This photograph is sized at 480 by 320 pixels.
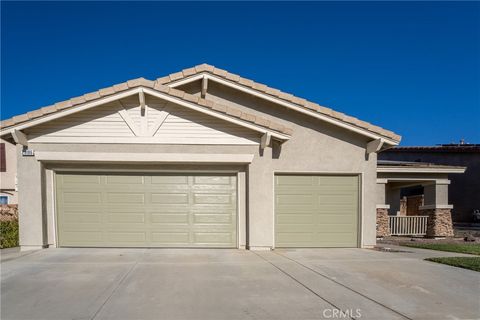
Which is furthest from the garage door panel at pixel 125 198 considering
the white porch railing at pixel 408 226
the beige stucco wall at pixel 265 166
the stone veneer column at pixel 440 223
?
the stone veneer column at pixel 440 223

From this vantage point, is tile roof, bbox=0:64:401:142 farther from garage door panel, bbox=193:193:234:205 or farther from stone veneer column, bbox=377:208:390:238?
stone veneer column, bbox=377:208:390:238

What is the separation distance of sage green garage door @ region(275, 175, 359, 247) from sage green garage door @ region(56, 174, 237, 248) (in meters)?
1.39

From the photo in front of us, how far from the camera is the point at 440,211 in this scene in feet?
44.2

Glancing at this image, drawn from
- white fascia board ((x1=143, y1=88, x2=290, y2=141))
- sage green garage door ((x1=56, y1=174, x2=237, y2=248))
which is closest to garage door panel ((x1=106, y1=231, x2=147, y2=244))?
sage green garage door ((x1=56, y1=174, x2=237, y2=248))

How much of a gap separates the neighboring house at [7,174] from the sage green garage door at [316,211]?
636 inches

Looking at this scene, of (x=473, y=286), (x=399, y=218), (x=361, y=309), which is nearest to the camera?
(x=361, y=309)

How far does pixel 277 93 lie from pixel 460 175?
20.5m

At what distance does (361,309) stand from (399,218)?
11.8 meters

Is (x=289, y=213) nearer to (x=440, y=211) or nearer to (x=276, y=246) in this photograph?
(x=276, y=246)

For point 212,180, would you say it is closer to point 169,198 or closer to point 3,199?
point 169,198

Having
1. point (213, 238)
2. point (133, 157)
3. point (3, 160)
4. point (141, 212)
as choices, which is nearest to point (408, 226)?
point (213, 238)

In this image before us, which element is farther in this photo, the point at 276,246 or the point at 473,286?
the point at 276,246

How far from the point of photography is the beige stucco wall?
25.7 ft

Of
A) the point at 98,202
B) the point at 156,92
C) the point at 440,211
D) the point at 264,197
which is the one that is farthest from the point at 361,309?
the point at 440,211
